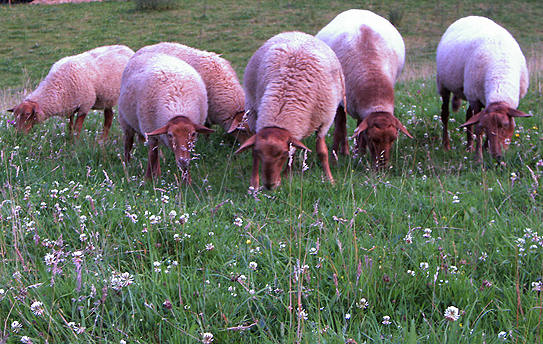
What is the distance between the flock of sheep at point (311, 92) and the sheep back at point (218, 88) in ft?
0.05

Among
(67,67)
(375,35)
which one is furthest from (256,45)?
(375,35)

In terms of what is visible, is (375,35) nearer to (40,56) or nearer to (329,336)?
(329,336)

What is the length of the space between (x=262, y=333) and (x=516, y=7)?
94.2 ft

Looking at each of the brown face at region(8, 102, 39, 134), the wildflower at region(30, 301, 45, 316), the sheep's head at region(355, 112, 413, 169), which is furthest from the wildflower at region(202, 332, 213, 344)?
the brown face at region(8, 102, 39, 134)

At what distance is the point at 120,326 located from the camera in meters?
2.12

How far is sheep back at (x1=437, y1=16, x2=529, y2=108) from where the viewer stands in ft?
18.3

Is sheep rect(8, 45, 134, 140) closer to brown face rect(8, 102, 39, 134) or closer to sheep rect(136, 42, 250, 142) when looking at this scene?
brown face rect(8, 102, 39, 134)

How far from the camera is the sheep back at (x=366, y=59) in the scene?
5.72 metres

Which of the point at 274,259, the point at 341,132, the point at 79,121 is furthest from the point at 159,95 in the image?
the point at 79,121

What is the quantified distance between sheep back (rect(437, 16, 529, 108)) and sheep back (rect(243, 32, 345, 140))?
1.91 meters

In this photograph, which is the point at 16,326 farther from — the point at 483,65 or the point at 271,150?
the point at 483,65

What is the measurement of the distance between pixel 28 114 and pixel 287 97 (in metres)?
5.13

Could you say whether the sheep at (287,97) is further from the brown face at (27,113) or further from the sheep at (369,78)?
the brown face at (27,113)

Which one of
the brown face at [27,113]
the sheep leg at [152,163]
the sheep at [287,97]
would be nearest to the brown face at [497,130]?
the sheep at [287,97]
